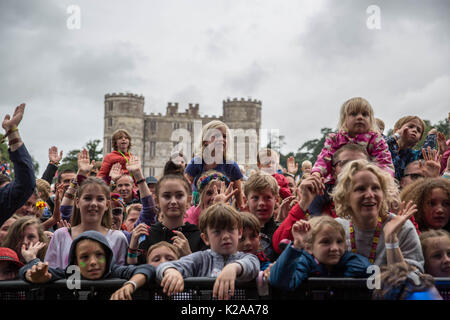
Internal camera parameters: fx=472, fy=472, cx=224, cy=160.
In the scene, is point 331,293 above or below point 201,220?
below

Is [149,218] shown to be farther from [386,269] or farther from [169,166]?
[386,269]

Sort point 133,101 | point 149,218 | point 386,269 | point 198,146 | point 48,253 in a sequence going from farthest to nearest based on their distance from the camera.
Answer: point 133,101
point 198,146
point 149,218
point 48,253
point 386,269

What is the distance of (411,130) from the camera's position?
5.53 meters

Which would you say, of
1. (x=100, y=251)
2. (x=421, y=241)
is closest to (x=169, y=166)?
(x=100, y=251)

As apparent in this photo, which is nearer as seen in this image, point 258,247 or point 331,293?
point 331,293

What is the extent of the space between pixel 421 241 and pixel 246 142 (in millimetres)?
67497

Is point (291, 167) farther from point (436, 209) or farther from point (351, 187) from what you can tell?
point (351, 187)

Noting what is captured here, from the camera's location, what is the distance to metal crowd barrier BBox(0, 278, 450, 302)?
8.50 feet

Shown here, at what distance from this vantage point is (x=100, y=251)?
308 centimetres

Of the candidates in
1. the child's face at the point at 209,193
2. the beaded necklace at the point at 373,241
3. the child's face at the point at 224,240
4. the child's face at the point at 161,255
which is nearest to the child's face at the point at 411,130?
the child's face at the point at 209,193

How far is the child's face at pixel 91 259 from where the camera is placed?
2.97m

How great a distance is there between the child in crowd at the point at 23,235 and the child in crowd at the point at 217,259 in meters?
1.47

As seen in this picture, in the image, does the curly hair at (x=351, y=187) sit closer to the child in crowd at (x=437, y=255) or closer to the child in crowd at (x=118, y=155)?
the child in crowd at (x=437, y=255)

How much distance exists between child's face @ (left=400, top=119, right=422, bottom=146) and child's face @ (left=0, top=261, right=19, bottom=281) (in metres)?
4.37
